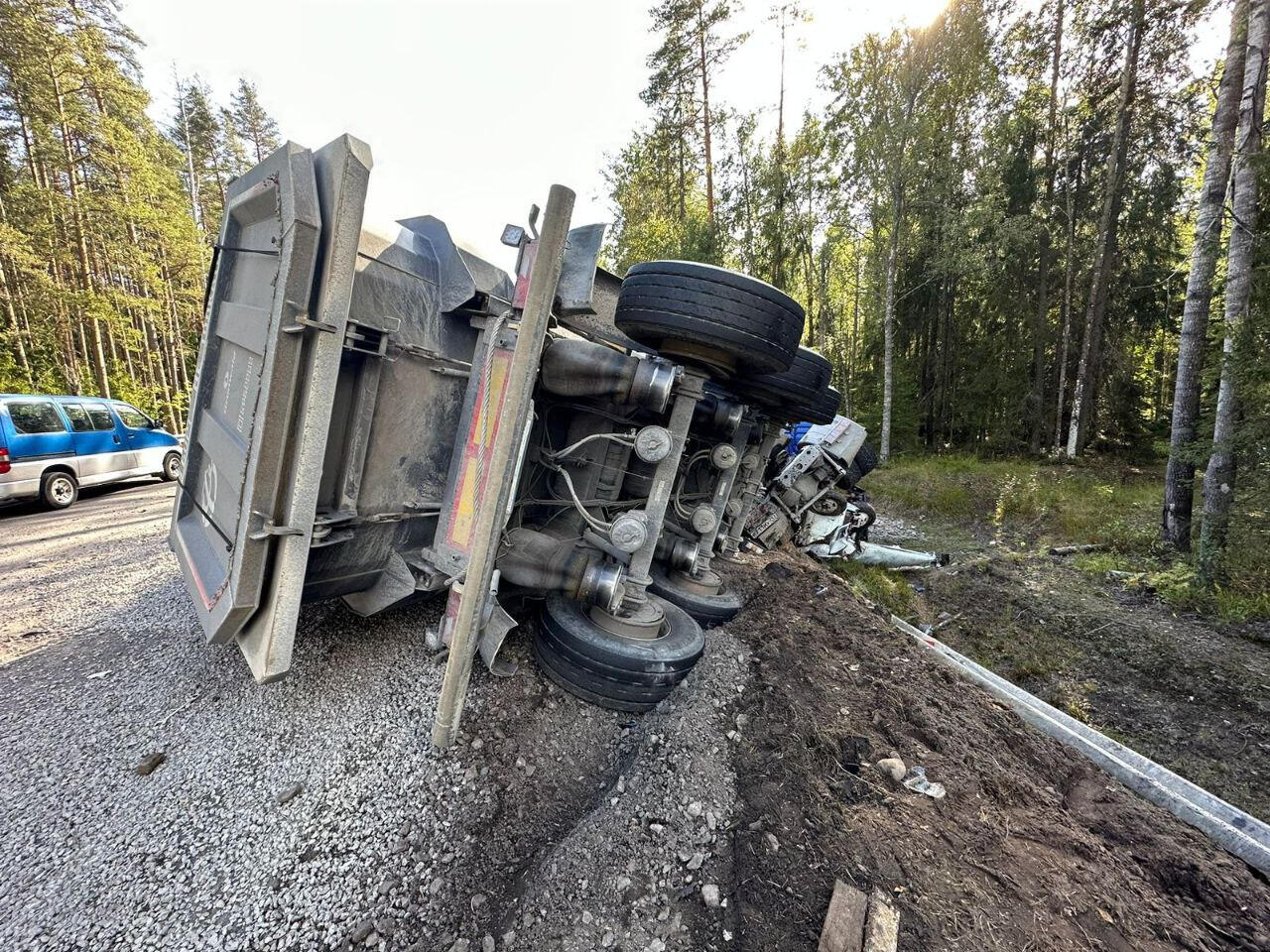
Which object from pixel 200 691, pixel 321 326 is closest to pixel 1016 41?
pixel 321 326

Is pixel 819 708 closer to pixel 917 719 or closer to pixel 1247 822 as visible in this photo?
pixel 917 719

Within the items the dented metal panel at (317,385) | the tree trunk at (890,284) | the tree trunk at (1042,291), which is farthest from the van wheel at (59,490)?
the tree trunk at (1042,291)

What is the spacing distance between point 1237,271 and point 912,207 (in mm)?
9992

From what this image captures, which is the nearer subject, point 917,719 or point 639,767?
point 639,767

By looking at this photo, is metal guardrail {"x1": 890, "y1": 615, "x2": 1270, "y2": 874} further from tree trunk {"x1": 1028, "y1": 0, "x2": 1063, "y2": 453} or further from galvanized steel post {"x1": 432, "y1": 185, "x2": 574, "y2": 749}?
tree trunk {"x1": 1028, "y1": 0, "x2": 1063, "y2": 453}

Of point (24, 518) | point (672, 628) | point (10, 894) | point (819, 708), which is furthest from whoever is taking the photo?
point (24, 518)

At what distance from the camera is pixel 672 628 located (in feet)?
9.05

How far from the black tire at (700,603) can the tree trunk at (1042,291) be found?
16.0 meters

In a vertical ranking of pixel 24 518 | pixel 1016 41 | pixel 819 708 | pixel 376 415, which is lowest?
pixel 24 518

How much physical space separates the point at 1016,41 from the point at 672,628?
792 inches

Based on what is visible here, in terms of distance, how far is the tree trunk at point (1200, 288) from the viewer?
20.1 ft

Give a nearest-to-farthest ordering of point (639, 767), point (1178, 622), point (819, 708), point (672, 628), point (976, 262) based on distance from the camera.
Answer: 1. point (639, 767)
2. point (819, 708)
3. point (672, 628)
4. point (1178, 622)
5. point (976, 262)

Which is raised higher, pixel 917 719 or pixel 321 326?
pixel 321 326

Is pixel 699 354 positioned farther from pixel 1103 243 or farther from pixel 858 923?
pixel 1103 243
